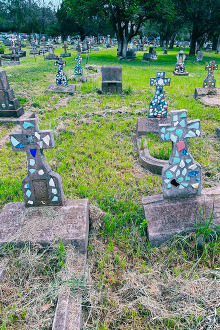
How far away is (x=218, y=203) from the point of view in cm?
318

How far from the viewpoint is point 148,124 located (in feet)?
20.2

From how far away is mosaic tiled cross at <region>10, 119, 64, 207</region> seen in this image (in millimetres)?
3004

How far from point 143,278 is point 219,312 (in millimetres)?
745

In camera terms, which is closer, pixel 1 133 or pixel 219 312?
pixel 219 312

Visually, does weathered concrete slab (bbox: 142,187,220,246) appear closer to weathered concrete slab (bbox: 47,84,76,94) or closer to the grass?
the grass

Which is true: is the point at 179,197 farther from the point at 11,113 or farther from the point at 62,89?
the point at 62,89

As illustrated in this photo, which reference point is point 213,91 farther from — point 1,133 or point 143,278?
point 143,278

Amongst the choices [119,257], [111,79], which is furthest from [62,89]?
[119,257]

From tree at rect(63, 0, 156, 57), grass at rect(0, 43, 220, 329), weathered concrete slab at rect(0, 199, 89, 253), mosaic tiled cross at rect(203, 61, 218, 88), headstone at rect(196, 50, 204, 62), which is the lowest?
grass at rect(0, 43, 220, 329)

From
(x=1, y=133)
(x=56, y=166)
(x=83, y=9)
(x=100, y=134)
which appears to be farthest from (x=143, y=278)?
(x=83, y=9)

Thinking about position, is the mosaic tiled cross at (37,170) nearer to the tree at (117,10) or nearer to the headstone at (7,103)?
the headstone at (7,103)

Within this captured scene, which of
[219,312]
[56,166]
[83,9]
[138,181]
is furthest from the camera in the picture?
[83,9]

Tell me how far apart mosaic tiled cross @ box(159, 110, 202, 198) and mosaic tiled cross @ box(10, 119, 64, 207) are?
1.41m

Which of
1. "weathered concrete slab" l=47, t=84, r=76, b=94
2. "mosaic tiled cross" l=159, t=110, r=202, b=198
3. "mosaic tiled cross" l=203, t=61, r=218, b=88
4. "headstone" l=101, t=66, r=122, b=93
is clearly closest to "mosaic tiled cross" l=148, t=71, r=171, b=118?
"mosaic tiled cross" l=159, t=110, r=202, b=198
